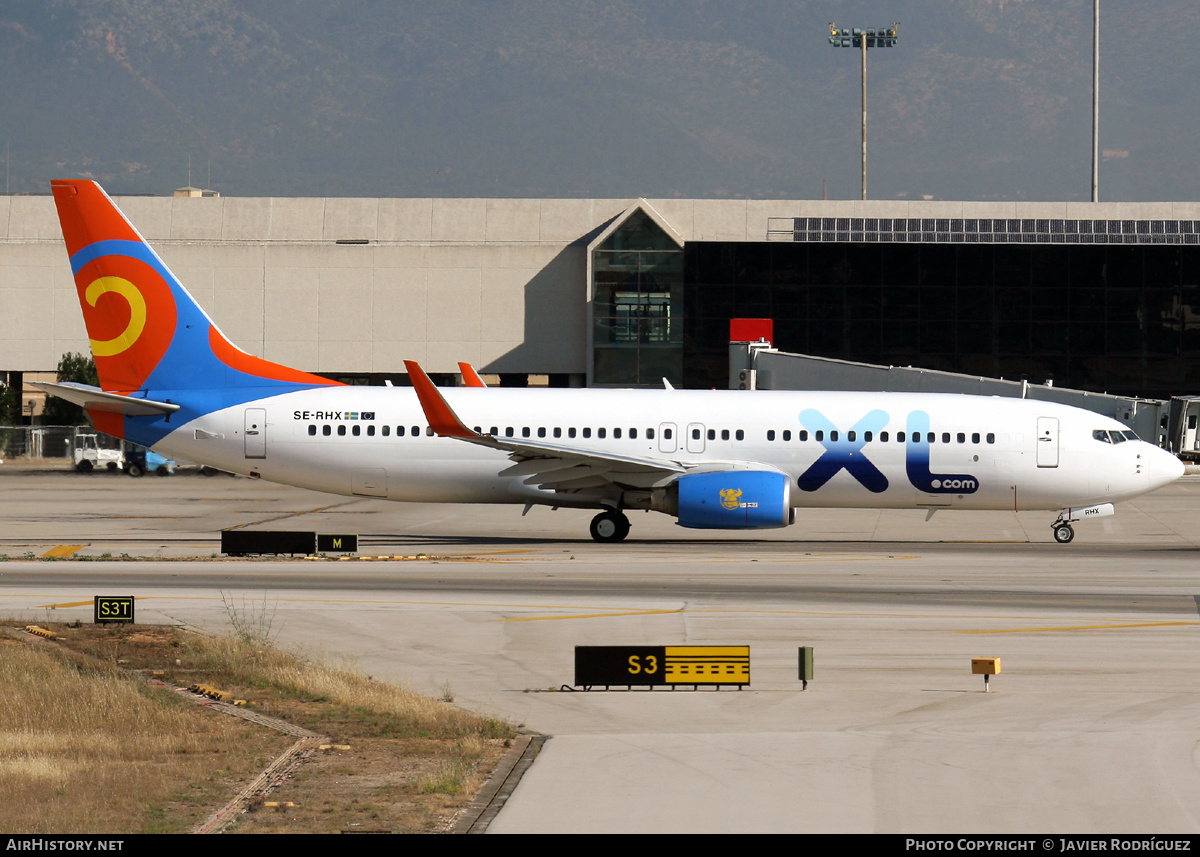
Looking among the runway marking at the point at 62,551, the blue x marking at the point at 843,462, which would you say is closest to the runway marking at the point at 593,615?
the blue x marking at the point at 843,462

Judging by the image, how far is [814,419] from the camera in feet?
117

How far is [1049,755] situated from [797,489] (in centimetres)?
2220

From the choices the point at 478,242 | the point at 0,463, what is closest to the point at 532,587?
the point at 0,463

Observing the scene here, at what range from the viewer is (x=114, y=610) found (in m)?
21.1

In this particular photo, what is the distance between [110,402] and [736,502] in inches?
650

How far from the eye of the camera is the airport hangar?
260 ft

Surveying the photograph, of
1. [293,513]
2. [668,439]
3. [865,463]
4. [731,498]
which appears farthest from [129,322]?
[865,463]

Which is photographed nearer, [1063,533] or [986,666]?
[986,666]

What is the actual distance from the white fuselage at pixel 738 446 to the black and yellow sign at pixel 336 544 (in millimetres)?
3561

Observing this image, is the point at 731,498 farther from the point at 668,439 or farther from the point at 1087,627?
the point at 1087,627

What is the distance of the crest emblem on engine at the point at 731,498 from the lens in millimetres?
33281

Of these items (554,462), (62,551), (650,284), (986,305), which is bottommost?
(62,551)

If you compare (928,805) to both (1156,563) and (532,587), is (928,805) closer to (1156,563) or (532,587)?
(532,587)

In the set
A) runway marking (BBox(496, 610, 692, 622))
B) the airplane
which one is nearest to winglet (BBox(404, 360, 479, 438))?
the airplane
